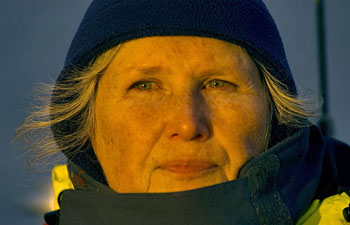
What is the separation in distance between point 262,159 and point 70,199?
67cm

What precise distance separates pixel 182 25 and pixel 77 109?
1.98 feet

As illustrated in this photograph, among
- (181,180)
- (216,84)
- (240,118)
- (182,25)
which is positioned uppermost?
(182,25)

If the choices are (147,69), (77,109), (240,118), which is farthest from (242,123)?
(77,109)

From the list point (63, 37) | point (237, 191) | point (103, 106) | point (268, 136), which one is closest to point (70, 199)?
point (103, 106)

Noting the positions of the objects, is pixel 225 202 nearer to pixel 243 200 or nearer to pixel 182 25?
pixel 243 200

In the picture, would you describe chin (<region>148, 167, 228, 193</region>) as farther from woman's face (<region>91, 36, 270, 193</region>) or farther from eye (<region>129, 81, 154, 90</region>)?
eye (<region>129, 81, 154, 90</region>)

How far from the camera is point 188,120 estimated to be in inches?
66.3

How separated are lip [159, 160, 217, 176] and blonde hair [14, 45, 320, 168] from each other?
44 centimetres

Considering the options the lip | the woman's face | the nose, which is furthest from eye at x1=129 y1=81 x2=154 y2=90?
the lip

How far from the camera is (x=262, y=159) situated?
181cm

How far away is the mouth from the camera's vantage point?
172 cm

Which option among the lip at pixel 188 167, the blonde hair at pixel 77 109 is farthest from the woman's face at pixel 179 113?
the blonde hair at pixel 77 109

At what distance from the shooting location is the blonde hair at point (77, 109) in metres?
2.01

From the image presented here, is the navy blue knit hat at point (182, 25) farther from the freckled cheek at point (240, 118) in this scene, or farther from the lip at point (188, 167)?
the lip at point (188, 167)
